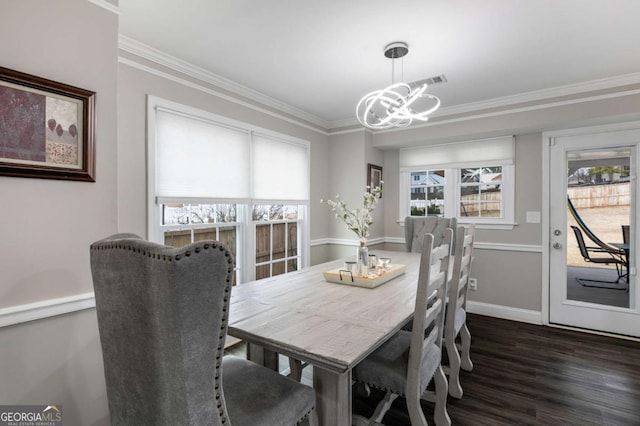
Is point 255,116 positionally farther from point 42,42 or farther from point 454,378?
point 454,378

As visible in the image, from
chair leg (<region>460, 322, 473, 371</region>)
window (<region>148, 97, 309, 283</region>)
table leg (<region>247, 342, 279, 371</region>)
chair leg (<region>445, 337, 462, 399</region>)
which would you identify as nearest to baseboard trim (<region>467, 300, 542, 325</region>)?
chair leg (<region>460, 322, 473, 371</region>)

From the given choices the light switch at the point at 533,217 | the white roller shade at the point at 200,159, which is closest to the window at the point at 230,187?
the white roller shade at the point at 200,159

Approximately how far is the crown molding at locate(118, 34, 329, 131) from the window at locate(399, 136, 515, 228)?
69.2 inches

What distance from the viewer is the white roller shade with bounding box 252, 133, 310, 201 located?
3.27 m

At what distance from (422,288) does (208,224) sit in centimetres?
210

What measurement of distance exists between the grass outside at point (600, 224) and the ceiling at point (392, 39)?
128 cm

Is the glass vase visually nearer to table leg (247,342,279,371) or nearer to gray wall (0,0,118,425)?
table leg (247,342,279,371)

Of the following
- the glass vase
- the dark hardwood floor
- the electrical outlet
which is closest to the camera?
the dark hardwood floor

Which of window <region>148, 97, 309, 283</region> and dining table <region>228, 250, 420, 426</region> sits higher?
window <region>148, 97, 309, 283</region>

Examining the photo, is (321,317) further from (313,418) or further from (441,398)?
(441,398)

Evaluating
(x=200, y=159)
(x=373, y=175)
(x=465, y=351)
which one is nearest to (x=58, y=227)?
(x=200, y=159)

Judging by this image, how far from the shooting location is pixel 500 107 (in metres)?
3.36

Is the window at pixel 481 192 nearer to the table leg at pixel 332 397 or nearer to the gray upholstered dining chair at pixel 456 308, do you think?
the gray upholstered dining chair at pixel 456 308

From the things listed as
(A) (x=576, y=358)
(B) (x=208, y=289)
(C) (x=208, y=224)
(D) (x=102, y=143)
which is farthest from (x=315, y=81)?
(A) (x=576, y=358)
